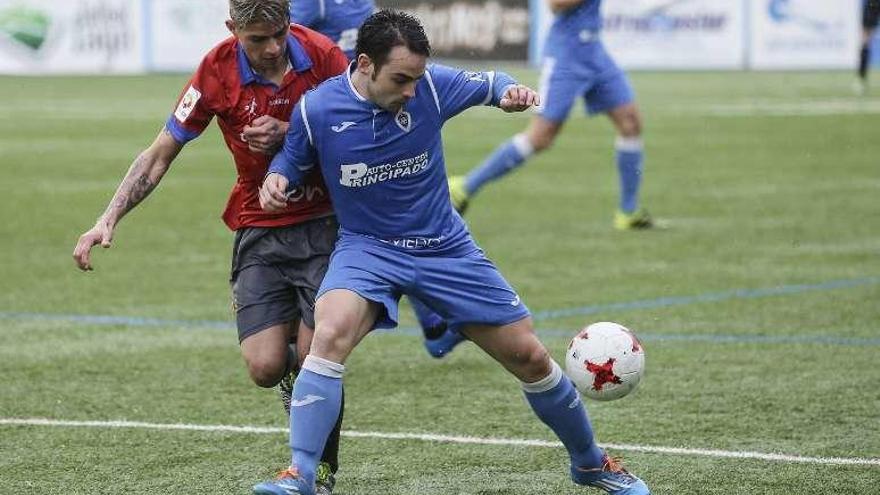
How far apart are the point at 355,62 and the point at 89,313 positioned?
464cm

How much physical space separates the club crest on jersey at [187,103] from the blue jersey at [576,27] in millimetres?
7072

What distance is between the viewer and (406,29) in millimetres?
5535

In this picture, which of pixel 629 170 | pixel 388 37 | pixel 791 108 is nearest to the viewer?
pixel 388 37

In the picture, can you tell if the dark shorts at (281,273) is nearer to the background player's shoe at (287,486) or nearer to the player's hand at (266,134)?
the player's hand at (266,134)

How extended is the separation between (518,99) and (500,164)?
22.7ft

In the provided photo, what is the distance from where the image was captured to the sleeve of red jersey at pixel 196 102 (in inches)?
237

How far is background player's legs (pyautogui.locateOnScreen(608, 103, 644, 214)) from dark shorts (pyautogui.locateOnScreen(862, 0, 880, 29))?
670 inches

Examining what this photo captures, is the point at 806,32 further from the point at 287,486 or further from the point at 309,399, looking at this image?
the point at 287,486

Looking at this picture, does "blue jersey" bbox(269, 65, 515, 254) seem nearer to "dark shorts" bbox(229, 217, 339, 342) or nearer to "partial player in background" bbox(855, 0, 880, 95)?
"dark shorts" bbox(229, 217, 339, 342)

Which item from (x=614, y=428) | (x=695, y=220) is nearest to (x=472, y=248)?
(x=614, y=428)

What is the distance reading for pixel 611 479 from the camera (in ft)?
18.7

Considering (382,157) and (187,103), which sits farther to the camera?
(187,103)

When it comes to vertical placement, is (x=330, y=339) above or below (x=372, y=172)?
below

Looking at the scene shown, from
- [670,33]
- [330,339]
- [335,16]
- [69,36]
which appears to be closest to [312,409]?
[330,339]
